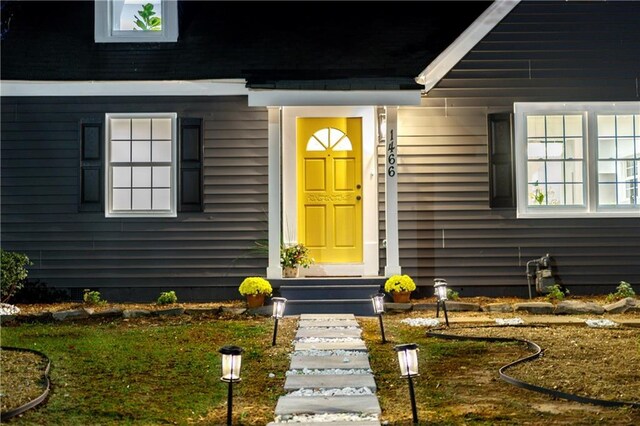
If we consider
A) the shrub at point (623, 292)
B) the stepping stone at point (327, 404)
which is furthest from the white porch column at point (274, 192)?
the stepping stone at point (327, 404)

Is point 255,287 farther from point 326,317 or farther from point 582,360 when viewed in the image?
point 582,360

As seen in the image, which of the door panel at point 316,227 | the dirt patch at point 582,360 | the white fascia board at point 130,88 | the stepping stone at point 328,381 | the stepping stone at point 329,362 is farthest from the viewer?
the door panel at point 316,227

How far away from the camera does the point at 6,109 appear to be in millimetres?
11484

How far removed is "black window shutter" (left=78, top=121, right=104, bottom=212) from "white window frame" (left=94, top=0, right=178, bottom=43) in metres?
1.47

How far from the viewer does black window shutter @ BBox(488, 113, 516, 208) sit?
11320 mm

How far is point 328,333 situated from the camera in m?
8.48

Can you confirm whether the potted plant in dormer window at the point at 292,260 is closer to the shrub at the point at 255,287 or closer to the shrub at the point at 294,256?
the shrub at the point at 294,256

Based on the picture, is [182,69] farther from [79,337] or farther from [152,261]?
[79,337]

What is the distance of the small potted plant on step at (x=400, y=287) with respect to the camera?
10.7 meters

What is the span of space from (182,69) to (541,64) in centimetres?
541

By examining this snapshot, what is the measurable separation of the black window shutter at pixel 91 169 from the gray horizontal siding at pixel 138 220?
0.41 ft

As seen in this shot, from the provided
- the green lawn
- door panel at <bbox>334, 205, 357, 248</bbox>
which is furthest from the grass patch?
door panel at <bbox>334, 205, 357, 248</bbox>

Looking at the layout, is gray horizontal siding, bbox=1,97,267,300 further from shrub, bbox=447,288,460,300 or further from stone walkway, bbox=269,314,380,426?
stone walkway, bbox=269,314,380,426

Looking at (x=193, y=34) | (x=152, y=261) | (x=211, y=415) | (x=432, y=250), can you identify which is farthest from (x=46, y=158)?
(x=211, y=415)
